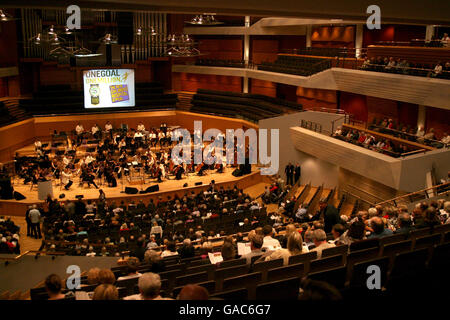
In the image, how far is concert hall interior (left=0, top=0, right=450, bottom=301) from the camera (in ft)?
17.2

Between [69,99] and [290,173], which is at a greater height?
[69,99]

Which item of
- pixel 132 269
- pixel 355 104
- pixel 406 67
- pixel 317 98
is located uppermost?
pixel 406 67

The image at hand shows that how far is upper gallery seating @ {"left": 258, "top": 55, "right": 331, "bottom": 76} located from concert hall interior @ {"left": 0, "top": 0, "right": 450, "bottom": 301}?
0.41 feet

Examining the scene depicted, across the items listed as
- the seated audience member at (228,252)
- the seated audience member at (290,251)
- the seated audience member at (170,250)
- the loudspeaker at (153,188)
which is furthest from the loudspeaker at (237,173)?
the seated audience member at (290,251)

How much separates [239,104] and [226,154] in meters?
5.86

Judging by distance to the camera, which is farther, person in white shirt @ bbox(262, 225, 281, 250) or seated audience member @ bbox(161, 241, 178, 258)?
seated audience member @ bbox(161, 241, 178, 258)

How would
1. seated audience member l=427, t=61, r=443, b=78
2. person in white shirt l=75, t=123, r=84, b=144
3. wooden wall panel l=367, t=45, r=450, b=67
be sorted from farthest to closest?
person in white shirt l=75, t=123, r=84, b=144 → wooden wall panel l=367, t=45, r=450, b=67 → seated audience member l=427, t=61, r=443, b=78

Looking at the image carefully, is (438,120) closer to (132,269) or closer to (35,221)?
(35,221)

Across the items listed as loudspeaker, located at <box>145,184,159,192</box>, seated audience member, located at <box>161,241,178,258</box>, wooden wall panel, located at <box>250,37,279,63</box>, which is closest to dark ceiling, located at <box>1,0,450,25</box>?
seated audience member, located at <box>161,241,178,258</box>

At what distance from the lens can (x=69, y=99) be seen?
25.7m

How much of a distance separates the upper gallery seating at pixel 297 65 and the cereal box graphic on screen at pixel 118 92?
7873 millimetres

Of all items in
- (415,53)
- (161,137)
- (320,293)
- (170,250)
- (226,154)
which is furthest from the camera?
(161,137)

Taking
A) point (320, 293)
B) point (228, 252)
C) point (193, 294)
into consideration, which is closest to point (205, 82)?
A: point (228, 252)

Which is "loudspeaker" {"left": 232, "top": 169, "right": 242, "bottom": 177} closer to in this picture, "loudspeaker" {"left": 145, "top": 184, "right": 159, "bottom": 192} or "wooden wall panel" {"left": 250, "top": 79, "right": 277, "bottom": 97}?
"loudspeaker" {"left": 145, "top": 184, "right": 159, "bottom": 192}
